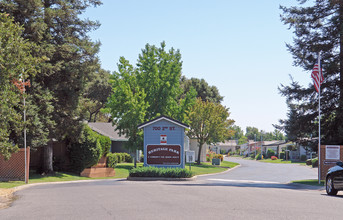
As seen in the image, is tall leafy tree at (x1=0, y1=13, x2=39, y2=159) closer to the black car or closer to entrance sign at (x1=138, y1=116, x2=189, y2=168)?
entrance sign at (x1=138, y1=116, x2=189, y2=168)

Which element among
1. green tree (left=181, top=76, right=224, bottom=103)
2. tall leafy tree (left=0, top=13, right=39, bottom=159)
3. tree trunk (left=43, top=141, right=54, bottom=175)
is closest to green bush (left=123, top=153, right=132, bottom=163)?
tree trunk (left=43, top=141, right=54, bottom=175)

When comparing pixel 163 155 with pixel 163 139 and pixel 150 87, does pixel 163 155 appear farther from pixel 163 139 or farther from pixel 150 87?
pixel 150 87

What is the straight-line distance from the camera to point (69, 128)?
29.5 metres

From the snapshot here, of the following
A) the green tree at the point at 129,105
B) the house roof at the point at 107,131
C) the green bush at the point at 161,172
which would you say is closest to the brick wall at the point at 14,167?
the green bush at the point at 161,172

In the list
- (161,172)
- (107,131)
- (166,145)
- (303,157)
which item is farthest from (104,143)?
(303,157)

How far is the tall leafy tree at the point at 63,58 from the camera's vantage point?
27.2 metres

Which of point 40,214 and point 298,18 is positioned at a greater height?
point 298,18

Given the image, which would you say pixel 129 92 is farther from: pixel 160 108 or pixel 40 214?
pixel 40 214

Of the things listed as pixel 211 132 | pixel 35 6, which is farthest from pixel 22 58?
pixel 211 132

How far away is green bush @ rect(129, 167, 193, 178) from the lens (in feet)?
87.5

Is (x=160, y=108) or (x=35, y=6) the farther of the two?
(x=160, y=108)

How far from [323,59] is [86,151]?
17.9 m

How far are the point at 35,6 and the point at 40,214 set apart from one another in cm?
1970

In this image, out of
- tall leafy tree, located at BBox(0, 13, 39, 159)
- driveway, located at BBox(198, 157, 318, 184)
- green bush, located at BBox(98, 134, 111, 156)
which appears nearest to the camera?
tall leafy tree, located at BBox(0, 13, 39, 159)
